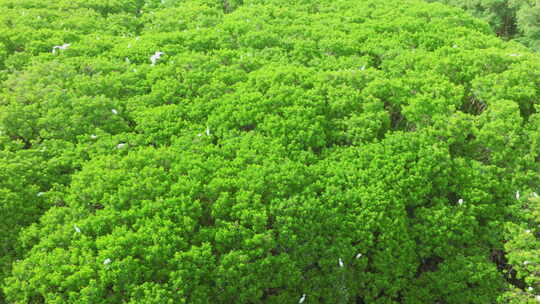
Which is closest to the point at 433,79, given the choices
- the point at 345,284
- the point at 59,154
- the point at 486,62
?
the point at 486,62

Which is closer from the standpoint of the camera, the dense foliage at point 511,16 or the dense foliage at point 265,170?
the dense foliage at point 265,170

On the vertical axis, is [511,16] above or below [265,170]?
above

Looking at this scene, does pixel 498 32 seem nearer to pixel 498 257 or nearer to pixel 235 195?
pixel 498 257

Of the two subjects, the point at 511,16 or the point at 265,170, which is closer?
the point at 265,170

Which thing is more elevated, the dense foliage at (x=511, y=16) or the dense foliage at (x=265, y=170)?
the dense foliage at (x=511, y=16)
